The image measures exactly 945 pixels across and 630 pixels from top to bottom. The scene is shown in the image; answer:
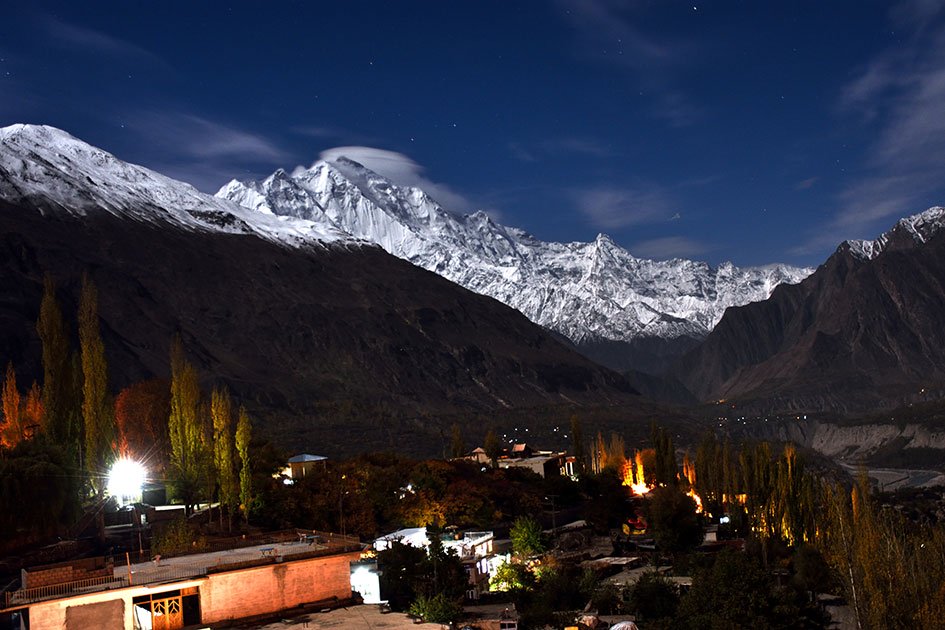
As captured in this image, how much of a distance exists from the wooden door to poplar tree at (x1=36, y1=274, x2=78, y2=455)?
112 feet

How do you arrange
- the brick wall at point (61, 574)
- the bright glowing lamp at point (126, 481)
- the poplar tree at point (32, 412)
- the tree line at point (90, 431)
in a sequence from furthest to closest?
the poplar tree at point (32, 412) < the bright glowing lamp at point (126, 481) < the tree line at point (90, 431) < the brick wall at point (61, 574)

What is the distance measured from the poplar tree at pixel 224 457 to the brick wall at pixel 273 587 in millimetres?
32753

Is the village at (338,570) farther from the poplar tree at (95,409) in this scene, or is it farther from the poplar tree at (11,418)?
the poplar tree at (11,418)

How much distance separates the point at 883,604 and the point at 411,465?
53.3m

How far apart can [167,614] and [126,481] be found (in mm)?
44689

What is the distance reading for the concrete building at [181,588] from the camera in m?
32.1

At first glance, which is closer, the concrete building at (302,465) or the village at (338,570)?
the village at (338,570)

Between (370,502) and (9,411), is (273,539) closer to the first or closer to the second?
(370,502)

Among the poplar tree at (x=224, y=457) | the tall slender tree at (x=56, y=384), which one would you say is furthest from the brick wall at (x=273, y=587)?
the tall slender tree at (x=56, y=384)

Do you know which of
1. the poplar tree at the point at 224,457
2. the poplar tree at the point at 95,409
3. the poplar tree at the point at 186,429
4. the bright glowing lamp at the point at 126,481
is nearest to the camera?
the poplar tree at the point at 95,409

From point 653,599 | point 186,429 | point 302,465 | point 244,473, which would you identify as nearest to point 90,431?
point 186,429

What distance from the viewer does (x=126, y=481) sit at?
7531cm

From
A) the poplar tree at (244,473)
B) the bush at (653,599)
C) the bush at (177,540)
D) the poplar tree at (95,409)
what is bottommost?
the bush at (653,599)

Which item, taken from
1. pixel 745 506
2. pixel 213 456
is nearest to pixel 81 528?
pixel 213 456
